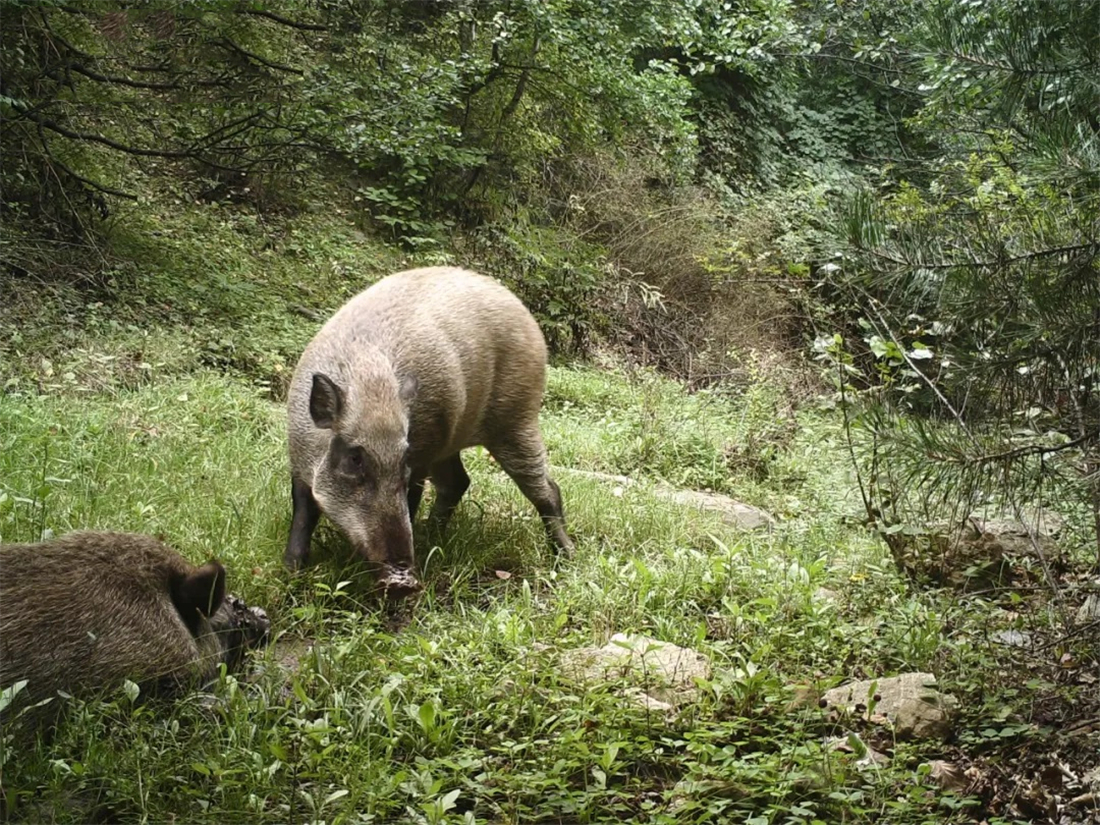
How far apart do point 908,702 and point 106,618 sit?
258 centimetres

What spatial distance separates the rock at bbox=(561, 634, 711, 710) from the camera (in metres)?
3.36

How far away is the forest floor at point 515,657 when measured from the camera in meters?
2.67

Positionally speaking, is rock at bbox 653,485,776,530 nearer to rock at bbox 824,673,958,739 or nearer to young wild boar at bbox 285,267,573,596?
young wild boar at bbox 285,267,573,596

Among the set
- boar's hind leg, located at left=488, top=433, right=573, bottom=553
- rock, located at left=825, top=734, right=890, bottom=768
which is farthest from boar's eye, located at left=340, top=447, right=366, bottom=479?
rock, located at left=825, top=734, right=890, bottom=768

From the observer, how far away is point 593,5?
28.7 ft

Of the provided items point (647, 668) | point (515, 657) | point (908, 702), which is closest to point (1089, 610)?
point (908, 702)

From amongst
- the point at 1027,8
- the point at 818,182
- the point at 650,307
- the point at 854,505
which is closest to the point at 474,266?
the point at 650,307

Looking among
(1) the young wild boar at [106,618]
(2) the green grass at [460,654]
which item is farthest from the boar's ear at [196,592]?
(2) the green grass at [460,654]

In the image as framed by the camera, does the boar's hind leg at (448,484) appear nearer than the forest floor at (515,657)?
No

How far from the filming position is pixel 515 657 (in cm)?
359

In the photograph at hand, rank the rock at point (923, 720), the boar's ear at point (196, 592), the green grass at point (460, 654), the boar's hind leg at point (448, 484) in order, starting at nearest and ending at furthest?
the green grass at point (460, 654)
the rock at point (923, 720)
the boar's ear at point (196, 592)
the boar's hind leg at point (448, 484)

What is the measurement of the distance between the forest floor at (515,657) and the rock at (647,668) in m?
0.03

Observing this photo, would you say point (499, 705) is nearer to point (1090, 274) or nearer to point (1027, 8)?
point (1090, 274)

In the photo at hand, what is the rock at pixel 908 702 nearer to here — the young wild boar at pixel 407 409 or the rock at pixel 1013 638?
the rock at pixel 1013 638
